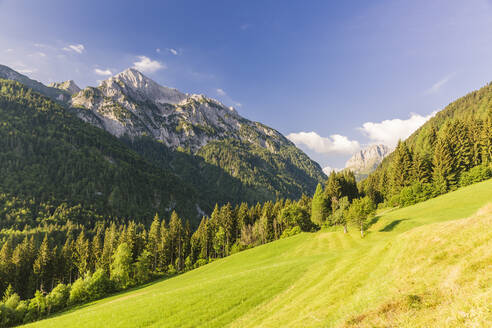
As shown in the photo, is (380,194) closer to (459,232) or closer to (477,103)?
(459,232)

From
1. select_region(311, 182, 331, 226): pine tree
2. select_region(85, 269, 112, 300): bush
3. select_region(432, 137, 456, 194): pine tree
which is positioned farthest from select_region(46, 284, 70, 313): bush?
select_region(432, 137, 456, 194): pine tree

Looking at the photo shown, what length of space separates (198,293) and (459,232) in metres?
24.6

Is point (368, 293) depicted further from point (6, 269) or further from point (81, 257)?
point (6, 269)

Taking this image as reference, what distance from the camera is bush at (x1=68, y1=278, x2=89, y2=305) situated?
182ft

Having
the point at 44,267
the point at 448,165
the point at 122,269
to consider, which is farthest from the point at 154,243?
the point at 448,165

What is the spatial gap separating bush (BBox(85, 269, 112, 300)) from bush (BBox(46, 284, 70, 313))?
6.58 metres

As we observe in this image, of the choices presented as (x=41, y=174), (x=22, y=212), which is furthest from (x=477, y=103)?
(x=41, y=174)

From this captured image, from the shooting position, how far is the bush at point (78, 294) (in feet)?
182

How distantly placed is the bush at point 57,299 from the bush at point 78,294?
68.6 inches

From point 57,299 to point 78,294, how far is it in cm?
497

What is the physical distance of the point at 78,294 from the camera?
184 ft

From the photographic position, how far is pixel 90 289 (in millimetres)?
57156

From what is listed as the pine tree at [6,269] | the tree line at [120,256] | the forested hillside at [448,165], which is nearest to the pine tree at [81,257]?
the tree line at [120,256]

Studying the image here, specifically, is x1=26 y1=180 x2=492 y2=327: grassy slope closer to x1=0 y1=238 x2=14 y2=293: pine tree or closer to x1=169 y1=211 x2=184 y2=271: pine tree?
x1=169 y1=211 x2=184 y2=271: pine tree
